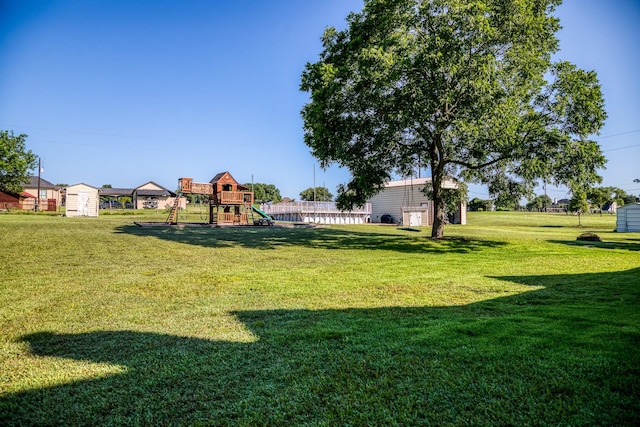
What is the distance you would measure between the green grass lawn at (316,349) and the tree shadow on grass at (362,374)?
0.6 inches

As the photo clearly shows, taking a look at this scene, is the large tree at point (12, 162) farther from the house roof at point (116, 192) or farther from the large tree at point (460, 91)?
the large tree at point (460, 91)

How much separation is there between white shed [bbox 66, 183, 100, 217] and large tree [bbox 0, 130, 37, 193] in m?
14.8

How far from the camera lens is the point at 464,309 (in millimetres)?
5492

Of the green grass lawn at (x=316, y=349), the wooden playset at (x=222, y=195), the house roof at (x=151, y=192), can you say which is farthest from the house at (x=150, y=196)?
the green grass lawn at (x=316, y=349)

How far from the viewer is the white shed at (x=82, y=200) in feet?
133

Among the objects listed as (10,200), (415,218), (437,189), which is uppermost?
(10,200)

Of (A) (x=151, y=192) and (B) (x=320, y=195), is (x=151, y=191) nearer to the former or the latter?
(A) (x=151, y=192)

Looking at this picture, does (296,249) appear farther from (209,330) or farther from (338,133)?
(209,330)

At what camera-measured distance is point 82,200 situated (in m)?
41.3

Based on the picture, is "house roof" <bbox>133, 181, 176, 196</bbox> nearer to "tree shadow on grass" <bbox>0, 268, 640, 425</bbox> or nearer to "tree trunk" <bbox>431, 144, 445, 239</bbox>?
"tree trunk" <bbox>431, 144, 445, 239</bbox>

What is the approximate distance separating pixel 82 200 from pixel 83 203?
0.36 metres

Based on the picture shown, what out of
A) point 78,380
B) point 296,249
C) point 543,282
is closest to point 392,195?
point 296,249

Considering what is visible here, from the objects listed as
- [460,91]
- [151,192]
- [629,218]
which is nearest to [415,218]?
[629,218]

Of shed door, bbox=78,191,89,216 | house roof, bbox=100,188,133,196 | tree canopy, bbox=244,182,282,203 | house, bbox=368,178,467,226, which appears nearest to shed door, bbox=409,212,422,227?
house, bbox=368,178,467,226
